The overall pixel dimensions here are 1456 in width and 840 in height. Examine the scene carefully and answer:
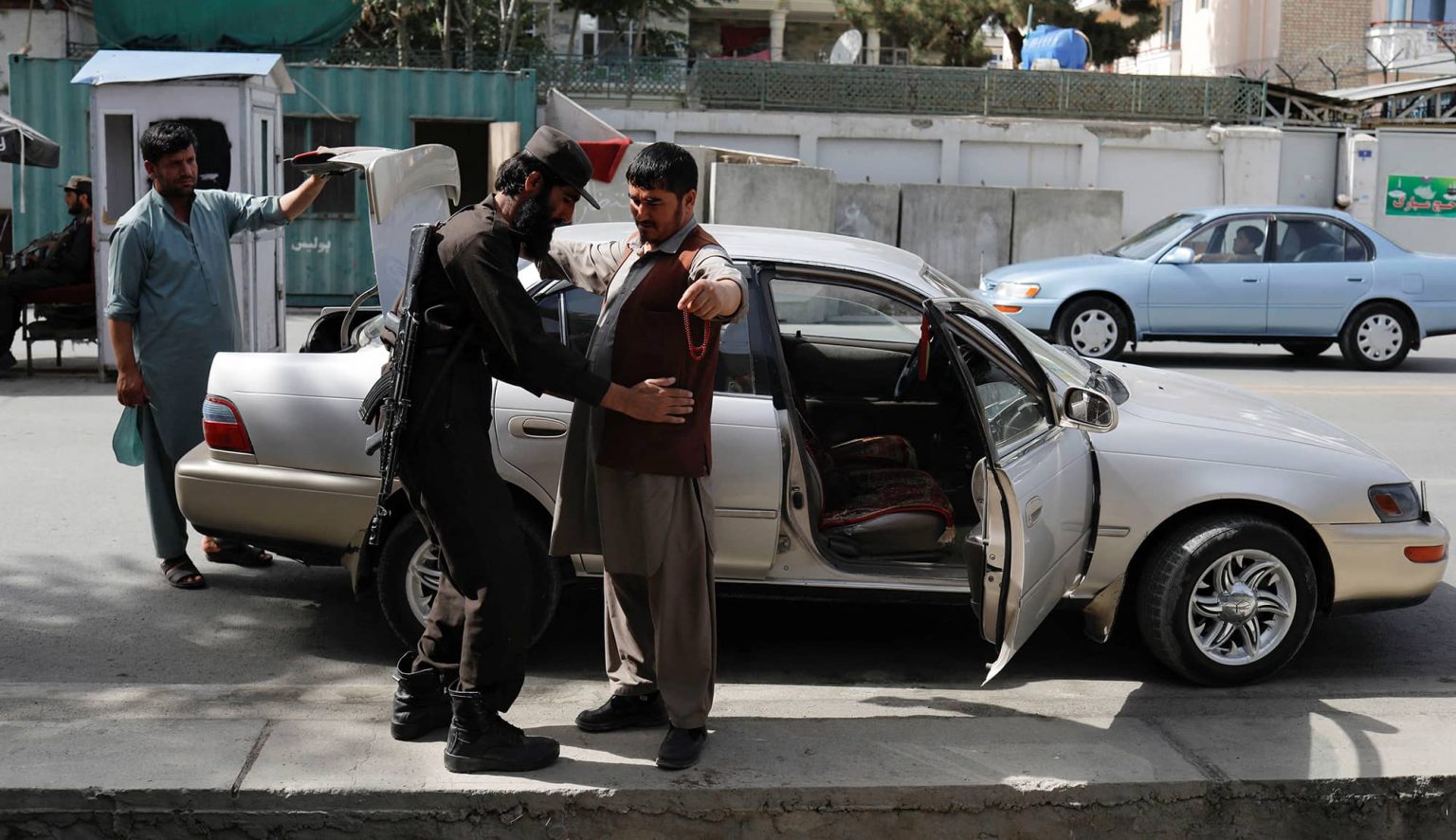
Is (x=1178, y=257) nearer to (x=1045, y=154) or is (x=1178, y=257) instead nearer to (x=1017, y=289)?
(x=1017, y=289)

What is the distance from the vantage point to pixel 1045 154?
77.5ft

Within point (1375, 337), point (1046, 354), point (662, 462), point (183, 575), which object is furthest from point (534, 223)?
point (1375, 337)

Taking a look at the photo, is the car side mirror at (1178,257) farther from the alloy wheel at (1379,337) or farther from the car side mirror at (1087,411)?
the car side mirror at (1087,411)

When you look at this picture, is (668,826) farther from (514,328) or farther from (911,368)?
(911,368)

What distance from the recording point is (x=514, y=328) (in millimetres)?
3736

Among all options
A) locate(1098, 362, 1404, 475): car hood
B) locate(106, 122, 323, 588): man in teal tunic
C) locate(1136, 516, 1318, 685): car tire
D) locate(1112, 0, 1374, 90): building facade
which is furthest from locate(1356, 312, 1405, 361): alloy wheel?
locate(1112, 0, 1374, 90): building facade

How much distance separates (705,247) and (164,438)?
2.95m

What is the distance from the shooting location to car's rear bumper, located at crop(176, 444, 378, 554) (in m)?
5.08

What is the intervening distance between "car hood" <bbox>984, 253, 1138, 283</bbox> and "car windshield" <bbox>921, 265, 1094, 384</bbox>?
796cm

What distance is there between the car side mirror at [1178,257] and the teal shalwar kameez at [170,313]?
9564 millimetres

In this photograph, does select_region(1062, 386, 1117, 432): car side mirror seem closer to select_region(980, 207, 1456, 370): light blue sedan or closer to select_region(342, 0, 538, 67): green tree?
select_region(980, 207, 1456, 370): light blue sedan

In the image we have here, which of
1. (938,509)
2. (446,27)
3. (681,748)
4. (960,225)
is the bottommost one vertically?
(681,748)

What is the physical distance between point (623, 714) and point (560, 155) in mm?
1652

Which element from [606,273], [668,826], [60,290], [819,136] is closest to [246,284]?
[60,290]
